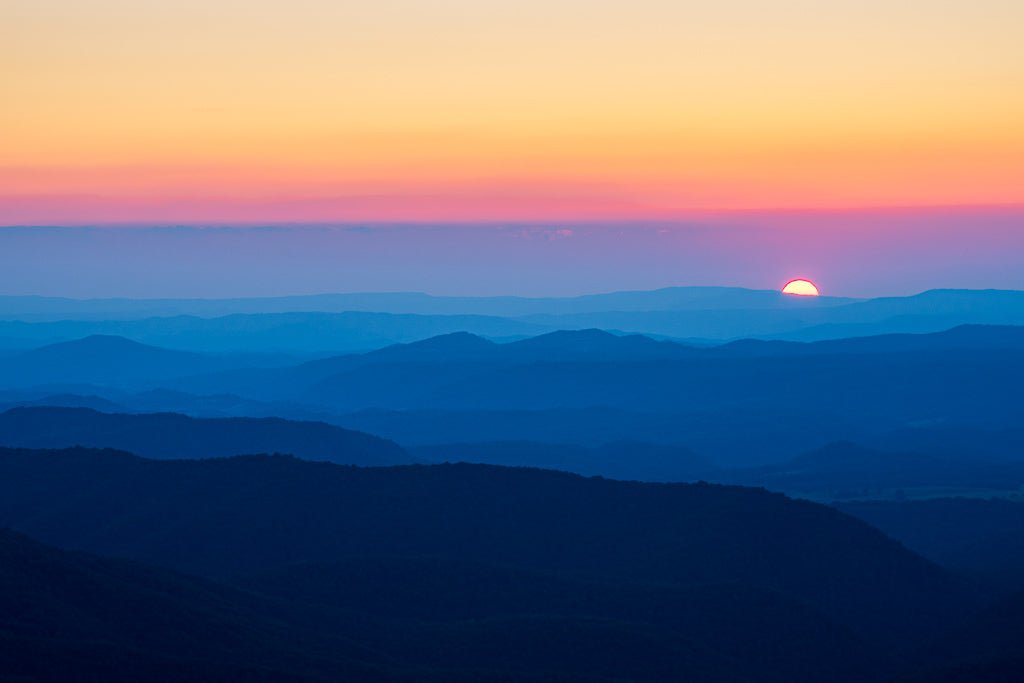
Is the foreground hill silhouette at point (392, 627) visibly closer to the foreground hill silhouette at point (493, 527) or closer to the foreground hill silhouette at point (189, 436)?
the foreground hill silhouette at point (493, 527)

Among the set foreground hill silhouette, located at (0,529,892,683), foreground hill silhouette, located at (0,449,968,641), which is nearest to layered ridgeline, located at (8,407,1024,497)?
foreground hill silhouette, located at (0,449,968,641)

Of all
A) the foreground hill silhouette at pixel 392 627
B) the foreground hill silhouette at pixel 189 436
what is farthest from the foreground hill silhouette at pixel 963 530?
the foreground hill silhouette at pixel 189 436

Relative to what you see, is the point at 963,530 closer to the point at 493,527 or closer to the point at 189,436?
the point at 493,527

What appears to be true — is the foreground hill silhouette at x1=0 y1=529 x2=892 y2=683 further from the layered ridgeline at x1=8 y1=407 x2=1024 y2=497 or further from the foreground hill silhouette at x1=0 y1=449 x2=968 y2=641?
the layered ridgeline at x1=8 y1=407 x2=1024 y2=497

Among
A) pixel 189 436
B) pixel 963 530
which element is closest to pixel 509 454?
pixel 189 436

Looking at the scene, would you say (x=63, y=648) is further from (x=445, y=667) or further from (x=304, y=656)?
(x=445, y=667)
